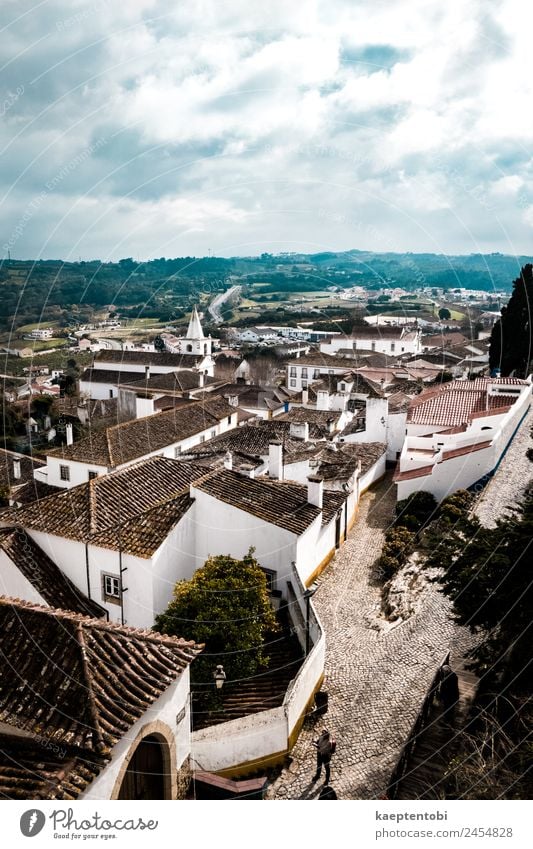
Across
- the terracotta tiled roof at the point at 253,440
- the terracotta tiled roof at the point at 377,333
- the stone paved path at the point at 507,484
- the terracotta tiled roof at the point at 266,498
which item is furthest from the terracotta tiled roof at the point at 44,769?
the terracotta tiled roof at the point at 377,333

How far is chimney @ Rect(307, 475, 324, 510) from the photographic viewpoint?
436 inches

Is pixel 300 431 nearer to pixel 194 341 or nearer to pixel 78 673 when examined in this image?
pixel 78 673

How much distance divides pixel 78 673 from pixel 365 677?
4.67m

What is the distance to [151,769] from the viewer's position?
6168 millimetres

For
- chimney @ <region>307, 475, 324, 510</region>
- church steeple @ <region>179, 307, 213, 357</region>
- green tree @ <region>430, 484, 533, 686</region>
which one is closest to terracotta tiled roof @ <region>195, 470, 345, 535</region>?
chimney @ <region>307, 475, 324, 510</region>

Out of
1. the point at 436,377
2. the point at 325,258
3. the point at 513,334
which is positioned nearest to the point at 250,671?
the point at 325,258

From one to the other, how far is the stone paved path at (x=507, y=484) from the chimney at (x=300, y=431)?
6952 millimetres

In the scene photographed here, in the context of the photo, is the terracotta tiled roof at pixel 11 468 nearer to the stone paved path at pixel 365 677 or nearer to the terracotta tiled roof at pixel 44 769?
the stone paved path at pixel 365 677

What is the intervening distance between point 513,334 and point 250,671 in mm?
23066

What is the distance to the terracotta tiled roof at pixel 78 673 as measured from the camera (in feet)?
17.0

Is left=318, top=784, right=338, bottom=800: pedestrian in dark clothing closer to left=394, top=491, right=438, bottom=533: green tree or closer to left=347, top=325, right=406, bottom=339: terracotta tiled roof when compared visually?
left=394, top=491, right=438, bottom=533: green tree

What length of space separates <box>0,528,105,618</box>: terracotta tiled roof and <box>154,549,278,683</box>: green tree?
1719mm

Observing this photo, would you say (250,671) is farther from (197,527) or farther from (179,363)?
(179,363)

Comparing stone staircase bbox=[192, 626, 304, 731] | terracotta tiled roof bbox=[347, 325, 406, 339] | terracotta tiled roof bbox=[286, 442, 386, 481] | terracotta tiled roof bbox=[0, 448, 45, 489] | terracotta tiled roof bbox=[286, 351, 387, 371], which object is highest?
terracotta tiled roof bbox=[347, 325, 406, 339]
